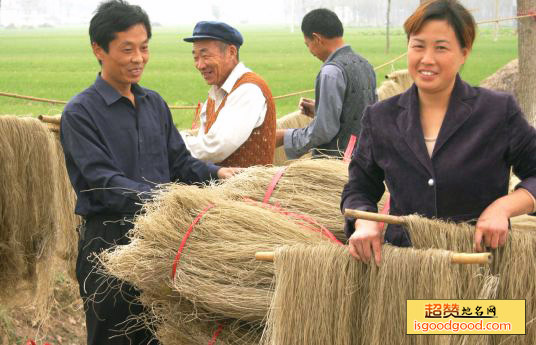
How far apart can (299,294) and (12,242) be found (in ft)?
9.52

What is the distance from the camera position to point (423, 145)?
262 centimetres

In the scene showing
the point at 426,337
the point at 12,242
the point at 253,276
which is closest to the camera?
the point at 426,337

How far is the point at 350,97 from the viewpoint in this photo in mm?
5109

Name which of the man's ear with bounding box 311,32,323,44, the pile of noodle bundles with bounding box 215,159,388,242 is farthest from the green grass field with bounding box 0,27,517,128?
the pile of noodle bundles with bounding box 215,159,388,242

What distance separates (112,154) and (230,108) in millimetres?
916

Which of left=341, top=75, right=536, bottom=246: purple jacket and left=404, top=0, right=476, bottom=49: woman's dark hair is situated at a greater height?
left=404, top=0, right=476, bottom=49: woman's dark hair

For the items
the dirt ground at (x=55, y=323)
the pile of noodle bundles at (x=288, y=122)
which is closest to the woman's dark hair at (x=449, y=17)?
the dirt ground at (x=55, y=323)

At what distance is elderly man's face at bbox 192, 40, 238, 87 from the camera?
4.50 meters

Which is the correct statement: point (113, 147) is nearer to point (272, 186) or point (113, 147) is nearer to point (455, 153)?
point (272, 186)

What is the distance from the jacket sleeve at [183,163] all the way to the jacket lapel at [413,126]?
4.87 ft

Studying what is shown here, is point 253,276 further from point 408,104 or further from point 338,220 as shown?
point 408,104

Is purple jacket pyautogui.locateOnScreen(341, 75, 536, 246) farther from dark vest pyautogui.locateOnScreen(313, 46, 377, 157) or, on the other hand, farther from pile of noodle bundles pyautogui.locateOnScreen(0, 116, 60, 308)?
pile of noodle bundles pyautogui.locateOnScreen(0, 116, 60, 308)


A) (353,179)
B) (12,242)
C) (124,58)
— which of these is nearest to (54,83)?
(12,242)

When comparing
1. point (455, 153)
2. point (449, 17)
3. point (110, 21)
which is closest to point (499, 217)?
point (455, 153)
